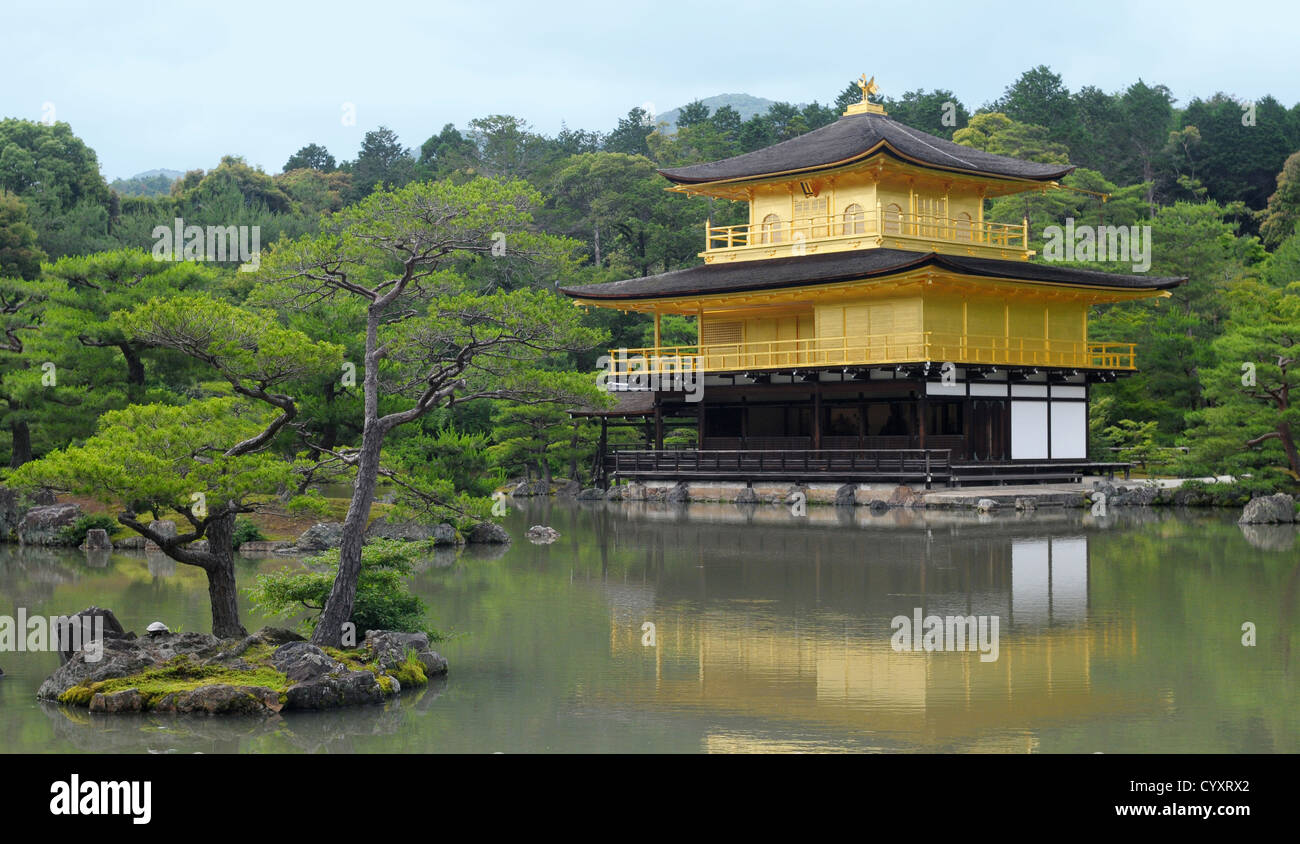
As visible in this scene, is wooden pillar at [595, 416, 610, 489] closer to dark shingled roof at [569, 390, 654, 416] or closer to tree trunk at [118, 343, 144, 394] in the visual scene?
dark shingled roof at [569, 390, 654, 416]

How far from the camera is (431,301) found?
14.7 meters

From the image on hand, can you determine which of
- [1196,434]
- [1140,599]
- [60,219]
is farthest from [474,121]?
[1140,599]

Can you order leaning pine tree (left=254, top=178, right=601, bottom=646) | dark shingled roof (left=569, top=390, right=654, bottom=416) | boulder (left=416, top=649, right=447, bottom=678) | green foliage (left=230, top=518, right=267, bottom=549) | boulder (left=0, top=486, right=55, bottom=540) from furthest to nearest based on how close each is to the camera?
dark shingled roof (left=569, top=390, right=654, bottom=416), boulder (left=0, top=486, right=55, bottom=540), green foliage (left=230, top=518, right=267, bottom=549), leaning pine tree (left=254, top=178, right=601, bottom=646), boulder (left=416, top=649, right=447, bottom=678)

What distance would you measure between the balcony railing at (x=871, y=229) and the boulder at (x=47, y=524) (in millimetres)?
21987

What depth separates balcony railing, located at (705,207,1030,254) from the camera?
131 feet

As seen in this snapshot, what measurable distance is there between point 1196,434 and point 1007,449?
7171 millimetres

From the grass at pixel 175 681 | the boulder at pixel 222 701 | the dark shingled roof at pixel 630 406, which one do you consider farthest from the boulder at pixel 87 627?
the dark shingled roof at pixel 630 406

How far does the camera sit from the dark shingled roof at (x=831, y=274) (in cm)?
3612

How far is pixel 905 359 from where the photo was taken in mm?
35906

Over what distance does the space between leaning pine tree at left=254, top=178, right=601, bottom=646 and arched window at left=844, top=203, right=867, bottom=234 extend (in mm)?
25978

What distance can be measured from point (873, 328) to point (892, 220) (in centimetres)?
433

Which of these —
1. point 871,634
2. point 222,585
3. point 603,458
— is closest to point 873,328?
point 603,458

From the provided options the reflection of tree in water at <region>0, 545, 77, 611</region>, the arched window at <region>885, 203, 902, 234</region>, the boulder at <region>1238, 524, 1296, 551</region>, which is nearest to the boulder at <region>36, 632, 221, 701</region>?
the reflection of tree in water at <region>0, 545, 77, 611</region>

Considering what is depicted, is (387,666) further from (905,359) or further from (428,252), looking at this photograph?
(905,359)
